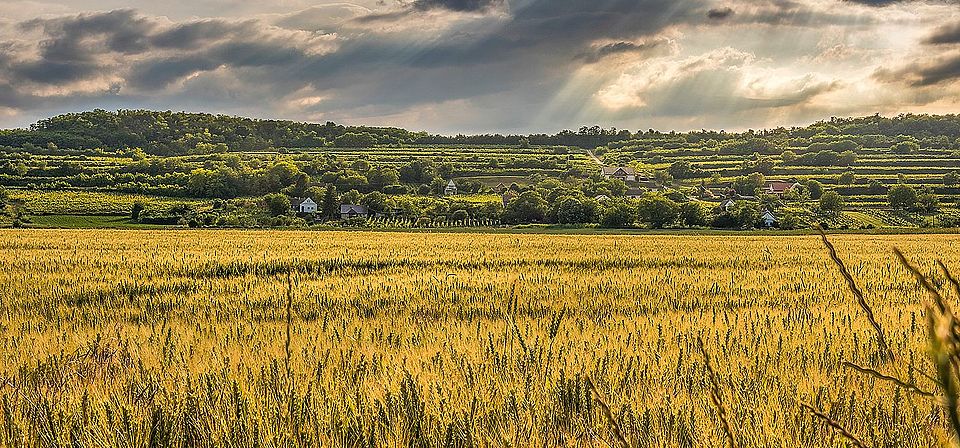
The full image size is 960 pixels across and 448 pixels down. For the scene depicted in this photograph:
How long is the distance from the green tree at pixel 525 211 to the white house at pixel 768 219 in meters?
25.0

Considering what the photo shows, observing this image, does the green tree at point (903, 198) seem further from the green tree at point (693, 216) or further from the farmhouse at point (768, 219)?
the green tree at point (693, 216)

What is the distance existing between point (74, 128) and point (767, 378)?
21225cm

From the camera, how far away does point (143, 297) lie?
35.7 feet

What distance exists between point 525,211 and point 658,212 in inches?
656

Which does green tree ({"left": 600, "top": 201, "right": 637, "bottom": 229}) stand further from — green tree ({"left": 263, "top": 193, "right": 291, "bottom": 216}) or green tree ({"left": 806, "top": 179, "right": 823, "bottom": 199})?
green tree ({"left": 263, "top": 193, "right": 291, "bottom": 216})

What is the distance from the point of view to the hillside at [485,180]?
279ft

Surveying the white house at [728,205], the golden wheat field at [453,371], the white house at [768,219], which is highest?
the golden wheat field at [453,371]

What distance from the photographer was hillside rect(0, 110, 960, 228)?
279 feet

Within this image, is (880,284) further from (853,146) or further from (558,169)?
(853,146)

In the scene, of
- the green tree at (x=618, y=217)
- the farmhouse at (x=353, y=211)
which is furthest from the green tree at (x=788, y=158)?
the farmhouse at (x=353, y=211)

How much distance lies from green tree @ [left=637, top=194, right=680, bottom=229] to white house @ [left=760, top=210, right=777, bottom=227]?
9.19 m

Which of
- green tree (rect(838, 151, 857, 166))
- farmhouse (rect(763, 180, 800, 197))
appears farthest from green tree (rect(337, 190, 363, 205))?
green tree (rect(838, 151, 857, 166))

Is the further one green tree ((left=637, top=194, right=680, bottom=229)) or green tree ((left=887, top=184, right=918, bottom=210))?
green tree ((left=887, top=184, right=918, bottom=210))

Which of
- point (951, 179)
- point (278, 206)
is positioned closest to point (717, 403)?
point (278, 206)
